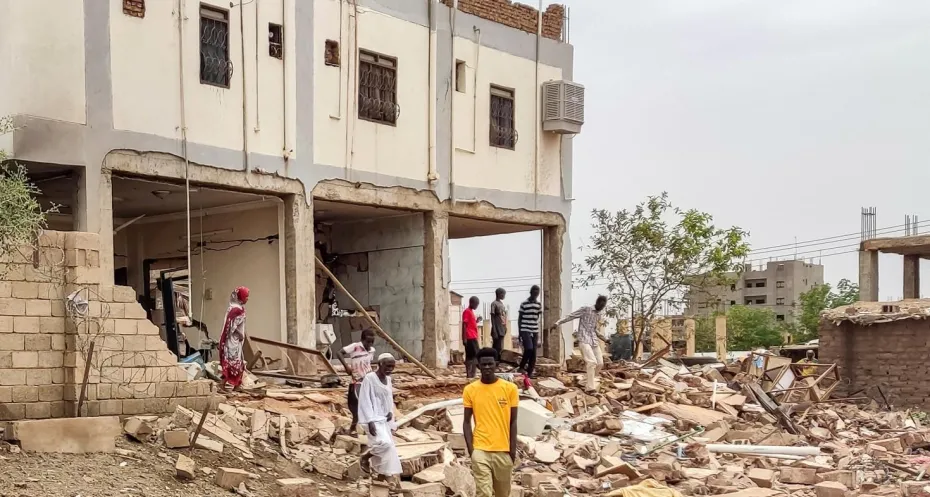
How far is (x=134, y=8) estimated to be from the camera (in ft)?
50.0

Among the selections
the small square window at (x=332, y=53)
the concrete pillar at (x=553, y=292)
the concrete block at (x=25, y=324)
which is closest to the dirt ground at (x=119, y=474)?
the concrete block at (x=25, y=324)

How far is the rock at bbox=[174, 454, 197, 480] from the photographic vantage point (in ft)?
34.0

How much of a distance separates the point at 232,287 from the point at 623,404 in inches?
266

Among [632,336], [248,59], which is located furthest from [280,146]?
[632,336]

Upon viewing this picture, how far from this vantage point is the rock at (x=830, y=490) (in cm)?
1302

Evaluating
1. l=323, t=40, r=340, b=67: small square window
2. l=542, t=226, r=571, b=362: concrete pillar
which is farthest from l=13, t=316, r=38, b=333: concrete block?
l=542, t=226, r=571, b=362: concrete pillar

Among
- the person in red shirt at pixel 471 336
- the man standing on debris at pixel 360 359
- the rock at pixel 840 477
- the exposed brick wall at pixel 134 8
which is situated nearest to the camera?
the man standing on debris at pixel 360 359

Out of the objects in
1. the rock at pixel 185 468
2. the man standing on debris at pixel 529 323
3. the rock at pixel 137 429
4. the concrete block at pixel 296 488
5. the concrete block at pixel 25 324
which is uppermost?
the concrete block at pixel 25 324

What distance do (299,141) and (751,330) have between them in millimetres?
46307

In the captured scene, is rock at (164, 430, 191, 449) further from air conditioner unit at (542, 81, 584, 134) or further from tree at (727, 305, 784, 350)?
tree at (727, 305, 784, 350)

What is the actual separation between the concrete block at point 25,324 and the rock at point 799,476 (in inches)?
356

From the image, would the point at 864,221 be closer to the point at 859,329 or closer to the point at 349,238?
the point at 859,329

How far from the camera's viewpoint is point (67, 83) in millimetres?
14453

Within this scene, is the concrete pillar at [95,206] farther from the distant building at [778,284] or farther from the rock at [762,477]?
the distant building at [778,284]
